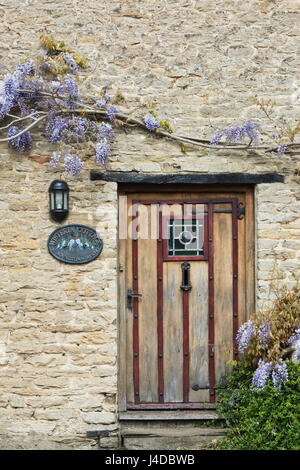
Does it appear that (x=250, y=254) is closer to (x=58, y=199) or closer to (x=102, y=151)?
(x=102, y=151)

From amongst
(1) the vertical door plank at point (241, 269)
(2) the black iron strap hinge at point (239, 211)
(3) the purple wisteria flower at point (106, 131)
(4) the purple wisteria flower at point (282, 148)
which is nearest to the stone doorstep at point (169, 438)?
(1) the vertical door plank at point (241, 269)

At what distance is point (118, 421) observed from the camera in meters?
4.21

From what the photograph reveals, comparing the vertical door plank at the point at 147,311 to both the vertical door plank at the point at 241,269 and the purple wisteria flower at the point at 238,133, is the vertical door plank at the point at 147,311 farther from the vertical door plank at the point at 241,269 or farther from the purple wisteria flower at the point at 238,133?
the purple wisteria flower at the point at 238,133

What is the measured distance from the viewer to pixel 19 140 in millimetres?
4199

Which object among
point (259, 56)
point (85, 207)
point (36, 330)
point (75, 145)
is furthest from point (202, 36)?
point (36, 330)

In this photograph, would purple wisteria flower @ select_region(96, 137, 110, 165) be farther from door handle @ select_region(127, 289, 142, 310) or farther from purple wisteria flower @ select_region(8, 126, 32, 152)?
door handle @ select_region(127, 289, 142, 310)

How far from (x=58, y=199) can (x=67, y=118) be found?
73cm

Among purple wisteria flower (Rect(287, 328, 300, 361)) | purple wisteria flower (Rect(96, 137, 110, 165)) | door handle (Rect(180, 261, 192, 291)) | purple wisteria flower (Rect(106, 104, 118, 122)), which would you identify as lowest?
purple wisteria flower (Rect(287, 328, 300, 361))

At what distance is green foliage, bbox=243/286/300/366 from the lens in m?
3.91

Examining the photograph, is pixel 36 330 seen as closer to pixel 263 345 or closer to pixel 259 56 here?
pixel 263 345

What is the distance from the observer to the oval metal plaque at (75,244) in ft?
13.7

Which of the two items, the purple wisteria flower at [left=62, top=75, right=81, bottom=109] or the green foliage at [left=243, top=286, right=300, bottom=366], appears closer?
the green foliage at [left=243, top=286, right=300, bottom=366]

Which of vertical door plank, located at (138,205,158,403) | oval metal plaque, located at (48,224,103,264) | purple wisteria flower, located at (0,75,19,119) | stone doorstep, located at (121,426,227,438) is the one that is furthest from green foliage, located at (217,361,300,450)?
purple wisteria flower, located at (0,75,19,119)
